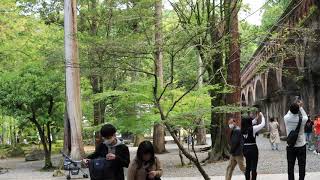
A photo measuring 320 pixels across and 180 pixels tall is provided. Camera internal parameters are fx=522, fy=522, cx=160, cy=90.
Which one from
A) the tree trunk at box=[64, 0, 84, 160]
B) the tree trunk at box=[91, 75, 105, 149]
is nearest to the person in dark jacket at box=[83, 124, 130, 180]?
the tree trunk at box=[64, 0, 84, 160]

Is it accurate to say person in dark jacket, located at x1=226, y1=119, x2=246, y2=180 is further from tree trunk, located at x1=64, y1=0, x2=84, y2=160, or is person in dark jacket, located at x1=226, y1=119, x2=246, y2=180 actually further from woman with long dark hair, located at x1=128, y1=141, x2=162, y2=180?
tree trunk, located at x1=64, y1=0, x2=84, y2=160

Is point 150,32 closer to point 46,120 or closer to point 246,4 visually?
point 246,4

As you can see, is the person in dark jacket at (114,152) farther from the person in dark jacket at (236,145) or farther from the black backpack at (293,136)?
the person in dark jacket at (236,145)

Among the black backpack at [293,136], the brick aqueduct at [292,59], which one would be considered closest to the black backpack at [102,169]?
the black backpack at [293,136]

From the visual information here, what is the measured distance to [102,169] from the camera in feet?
20.5

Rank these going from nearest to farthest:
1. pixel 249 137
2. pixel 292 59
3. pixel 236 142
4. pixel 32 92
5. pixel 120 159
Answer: pixel 120 159 → pixel 249 137 → pixel 236 142 → pixel 32 92 → pixel 292 59

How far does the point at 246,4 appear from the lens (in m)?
16.2

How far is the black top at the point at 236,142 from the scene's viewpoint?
10325 mm

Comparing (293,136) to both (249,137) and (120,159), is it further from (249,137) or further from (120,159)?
(120,159)

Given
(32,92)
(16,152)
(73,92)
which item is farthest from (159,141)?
(16,152)

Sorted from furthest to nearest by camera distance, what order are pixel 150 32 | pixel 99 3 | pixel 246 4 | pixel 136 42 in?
pixel 99 3 → pixel 246 4 → pixel 150 32 → pixel 136 42

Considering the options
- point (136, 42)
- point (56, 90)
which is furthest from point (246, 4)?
point (56, 90)

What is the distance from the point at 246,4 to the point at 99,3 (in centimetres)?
1426

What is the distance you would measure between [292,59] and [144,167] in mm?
26402
